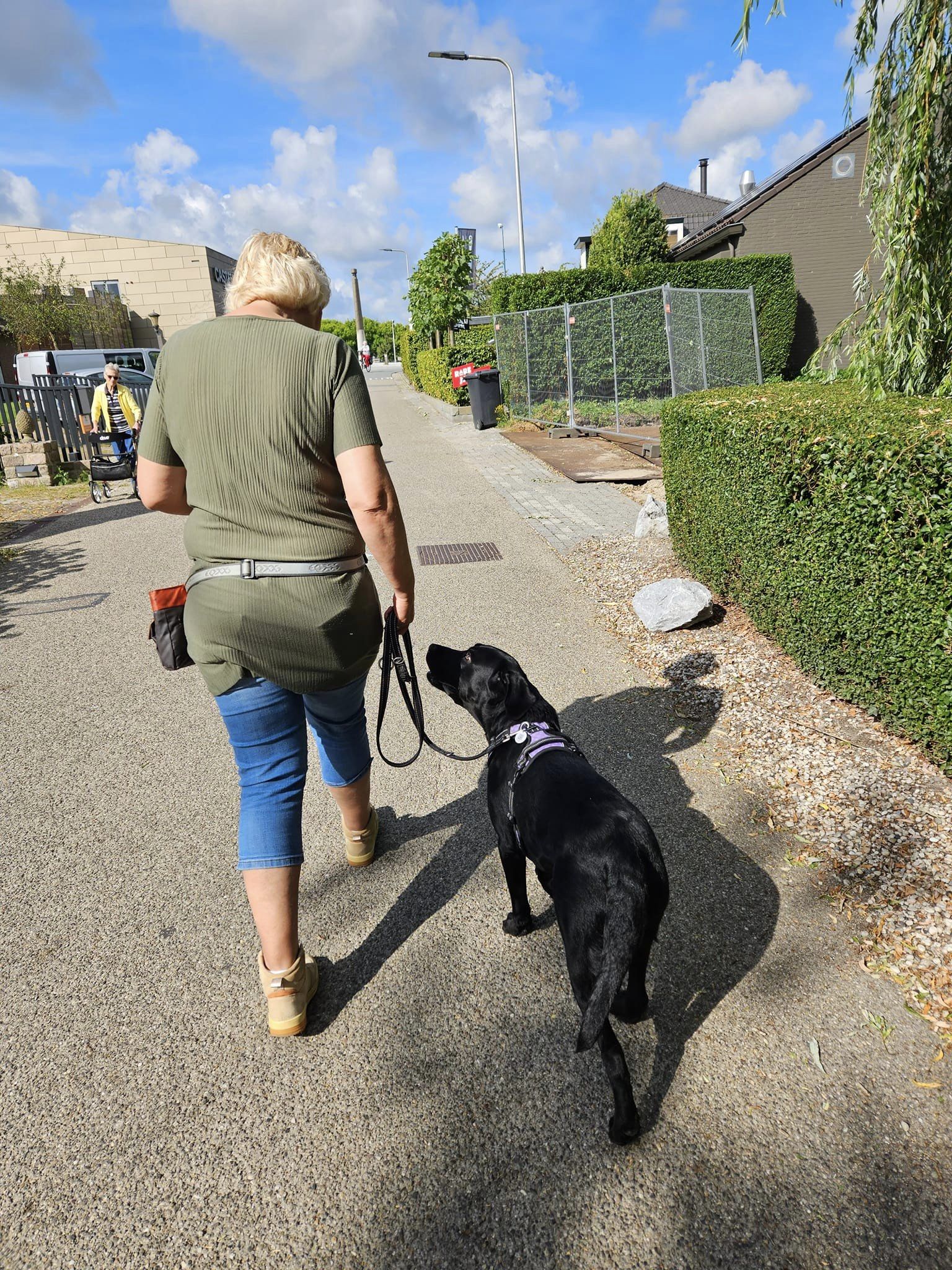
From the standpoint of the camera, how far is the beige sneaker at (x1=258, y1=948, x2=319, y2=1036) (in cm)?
215

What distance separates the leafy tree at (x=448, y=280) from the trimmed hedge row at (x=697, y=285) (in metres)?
5.35

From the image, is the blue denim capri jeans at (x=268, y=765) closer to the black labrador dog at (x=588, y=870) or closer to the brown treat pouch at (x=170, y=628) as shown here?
the brown treat pouch at (x=170, y=628)

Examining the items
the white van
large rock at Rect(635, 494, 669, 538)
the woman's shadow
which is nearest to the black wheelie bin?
large rock at Rect(635, 494, 669, 538)

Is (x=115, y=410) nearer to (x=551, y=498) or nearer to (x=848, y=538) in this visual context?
(x=551, y=498)

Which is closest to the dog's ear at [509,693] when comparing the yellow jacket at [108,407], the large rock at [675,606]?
the large rock at [675,606]

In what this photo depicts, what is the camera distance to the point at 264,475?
1897 mm

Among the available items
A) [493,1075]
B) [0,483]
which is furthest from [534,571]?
[0,483]

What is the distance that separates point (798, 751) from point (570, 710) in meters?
1.19

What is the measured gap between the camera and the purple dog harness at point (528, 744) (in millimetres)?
2350

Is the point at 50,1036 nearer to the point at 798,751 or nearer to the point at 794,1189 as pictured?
the point at 794,1189

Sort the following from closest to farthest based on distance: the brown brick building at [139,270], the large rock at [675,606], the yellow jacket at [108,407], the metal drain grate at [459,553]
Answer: the large rock at [675,606] < the metal drain grate at [459,553] < the yellow jacket at [108,407] < the brown brick building at [139,270]

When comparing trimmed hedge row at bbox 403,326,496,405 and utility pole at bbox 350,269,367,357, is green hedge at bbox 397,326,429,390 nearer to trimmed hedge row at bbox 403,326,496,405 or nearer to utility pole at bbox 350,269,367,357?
trimmed hedge row at bbox 403,326,496,405

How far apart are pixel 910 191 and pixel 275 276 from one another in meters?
4.59

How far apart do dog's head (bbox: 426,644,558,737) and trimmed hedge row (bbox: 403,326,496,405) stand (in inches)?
654
